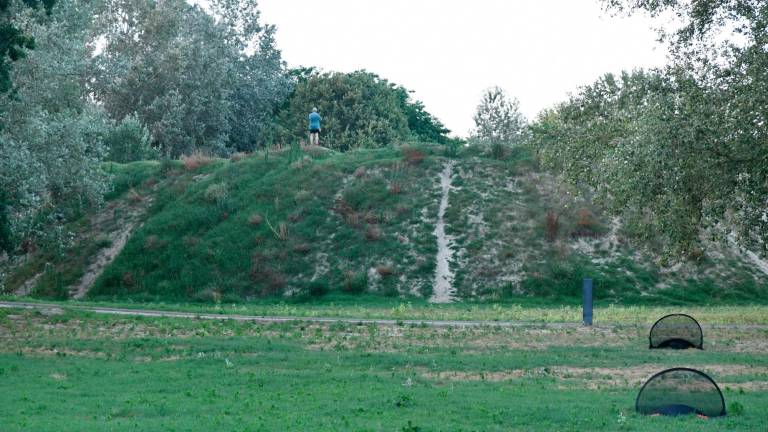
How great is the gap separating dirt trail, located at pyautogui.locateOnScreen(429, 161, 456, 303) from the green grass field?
16.5 meters

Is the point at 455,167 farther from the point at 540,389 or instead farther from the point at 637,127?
the point at 540,389

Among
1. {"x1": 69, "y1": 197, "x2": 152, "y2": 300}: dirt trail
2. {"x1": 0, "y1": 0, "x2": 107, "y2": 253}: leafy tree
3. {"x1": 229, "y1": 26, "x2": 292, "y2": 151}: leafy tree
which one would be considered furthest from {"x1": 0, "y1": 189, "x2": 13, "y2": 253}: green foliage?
{"x1": 229, "y1": 26, "x2": 292, "y2": 151}: leafy tree

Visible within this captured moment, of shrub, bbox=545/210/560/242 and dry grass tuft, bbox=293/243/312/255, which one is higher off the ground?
shrub, bbox=545/210/560/242

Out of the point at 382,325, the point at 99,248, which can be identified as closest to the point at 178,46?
the point at 99,248

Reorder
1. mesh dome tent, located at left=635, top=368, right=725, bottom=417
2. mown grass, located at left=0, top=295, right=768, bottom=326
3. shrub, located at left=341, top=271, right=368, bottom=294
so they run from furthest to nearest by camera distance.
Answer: shrub, located at left=341, top=271, right=368, bottom=294 → mown grass, located at left=0, top=295, right=768, bottom=326 → mesh dome tent, located at left=635, top=368, right=725, bottom=417

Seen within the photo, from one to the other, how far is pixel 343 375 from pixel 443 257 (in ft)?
100

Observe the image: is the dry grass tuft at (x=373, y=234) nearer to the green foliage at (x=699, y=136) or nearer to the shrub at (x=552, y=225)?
the shrub at (x=552, y=225)

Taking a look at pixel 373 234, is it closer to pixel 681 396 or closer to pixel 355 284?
pixel 355 284

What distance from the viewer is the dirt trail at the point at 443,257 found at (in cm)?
4406

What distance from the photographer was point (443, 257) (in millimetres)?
47812

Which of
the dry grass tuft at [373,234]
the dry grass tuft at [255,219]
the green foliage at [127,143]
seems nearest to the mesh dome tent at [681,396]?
the dry grass tuft at [373,234]

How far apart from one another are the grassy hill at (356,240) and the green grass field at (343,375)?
1757 cm

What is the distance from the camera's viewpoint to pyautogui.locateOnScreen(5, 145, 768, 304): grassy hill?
4506 cm

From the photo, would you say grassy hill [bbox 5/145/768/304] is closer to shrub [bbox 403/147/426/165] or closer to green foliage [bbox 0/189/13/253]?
shrub [bbox 403/147/426/165]
